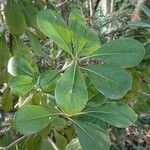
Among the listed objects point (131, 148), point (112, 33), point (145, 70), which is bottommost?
point (131, 148)

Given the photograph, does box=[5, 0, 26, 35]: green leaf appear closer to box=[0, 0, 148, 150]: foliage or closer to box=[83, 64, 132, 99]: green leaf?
box=[0, 0, 148, 150]: foliage

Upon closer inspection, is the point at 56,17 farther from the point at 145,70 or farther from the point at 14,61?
the point at 145,70

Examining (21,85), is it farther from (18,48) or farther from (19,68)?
(18,48)

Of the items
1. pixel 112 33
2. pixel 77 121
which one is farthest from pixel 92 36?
pixel 112 33

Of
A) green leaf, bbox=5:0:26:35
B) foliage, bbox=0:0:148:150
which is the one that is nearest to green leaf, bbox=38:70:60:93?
foliage, bbox=0:0:148:150

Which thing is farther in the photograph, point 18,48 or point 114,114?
point 18,48

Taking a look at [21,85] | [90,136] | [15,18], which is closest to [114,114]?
[90,136]
